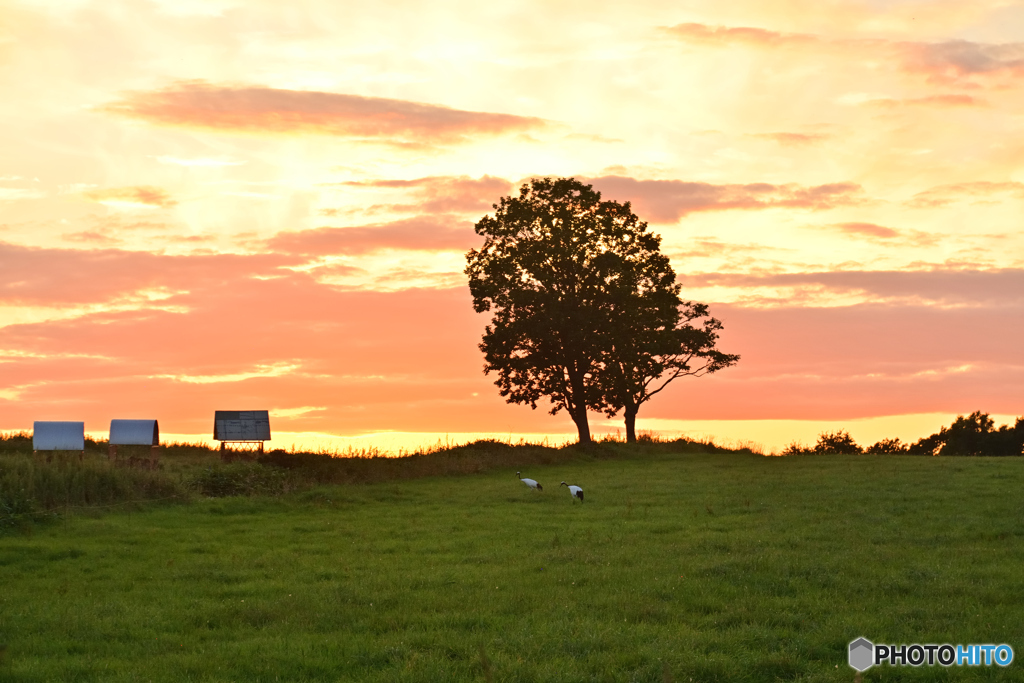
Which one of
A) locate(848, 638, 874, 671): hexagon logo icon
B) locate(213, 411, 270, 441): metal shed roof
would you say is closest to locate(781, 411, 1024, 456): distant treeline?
locate(213, 411, 270, 441): metal shed roof

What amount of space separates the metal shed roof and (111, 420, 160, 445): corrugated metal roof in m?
4.69

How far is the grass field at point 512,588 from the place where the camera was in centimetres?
1349

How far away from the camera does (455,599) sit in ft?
A: 56.5

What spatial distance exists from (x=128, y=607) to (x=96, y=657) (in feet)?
10.3

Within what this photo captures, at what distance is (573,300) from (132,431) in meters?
30.6

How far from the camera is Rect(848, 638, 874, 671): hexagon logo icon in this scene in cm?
1279

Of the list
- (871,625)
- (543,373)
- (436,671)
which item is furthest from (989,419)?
(436,671)

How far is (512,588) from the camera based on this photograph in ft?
59.2

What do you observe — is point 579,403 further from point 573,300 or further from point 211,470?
point 211,470

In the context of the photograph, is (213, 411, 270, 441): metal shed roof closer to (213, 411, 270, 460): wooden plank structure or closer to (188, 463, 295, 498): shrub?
(213, 411, 270, 460): wooden plank structure

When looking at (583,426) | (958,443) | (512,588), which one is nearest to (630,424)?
(583,426)

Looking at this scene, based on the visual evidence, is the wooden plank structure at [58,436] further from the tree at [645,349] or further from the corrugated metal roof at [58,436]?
the tree at [645,349]

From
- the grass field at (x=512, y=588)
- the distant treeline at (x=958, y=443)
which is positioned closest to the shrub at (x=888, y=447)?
the distant treeline at (x=958, y=443)

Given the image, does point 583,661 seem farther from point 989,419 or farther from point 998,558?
point 989,419
